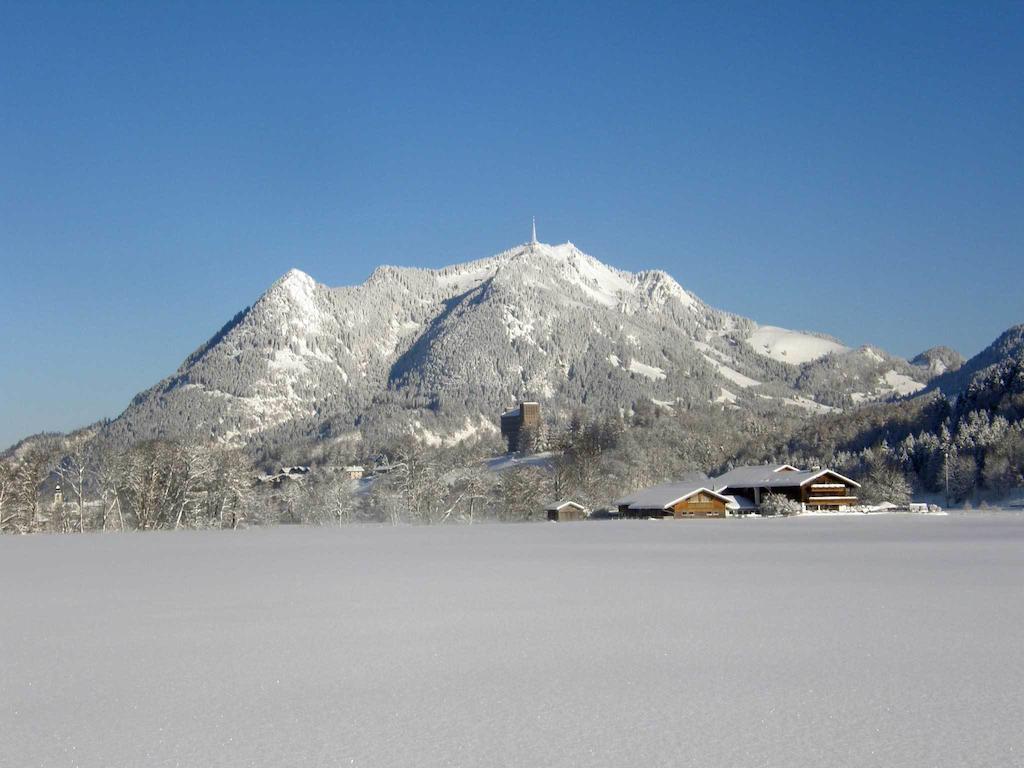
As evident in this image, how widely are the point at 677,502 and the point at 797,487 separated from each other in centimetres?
1529

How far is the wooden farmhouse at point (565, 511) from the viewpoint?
91.2 meters

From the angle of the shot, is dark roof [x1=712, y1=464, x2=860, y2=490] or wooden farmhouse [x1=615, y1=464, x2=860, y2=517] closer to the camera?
wooden farmhouse [x1=615, y1=464, x2=860, y2=517]

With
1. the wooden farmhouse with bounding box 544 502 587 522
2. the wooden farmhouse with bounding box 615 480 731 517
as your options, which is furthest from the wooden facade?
the wooden farmhouse with bounding box 544 502 587 522

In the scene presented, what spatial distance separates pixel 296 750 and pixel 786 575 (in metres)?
19.1

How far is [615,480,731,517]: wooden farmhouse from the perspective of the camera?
88.4m

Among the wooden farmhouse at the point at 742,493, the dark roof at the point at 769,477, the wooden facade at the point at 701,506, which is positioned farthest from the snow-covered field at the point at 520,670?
the dark roof at the point at 769,477

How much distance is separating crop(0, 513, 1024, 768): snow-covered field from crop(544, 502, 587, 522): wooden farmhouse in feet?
213

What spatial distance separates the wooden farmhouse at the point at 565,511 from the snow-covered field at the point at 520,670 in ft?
213

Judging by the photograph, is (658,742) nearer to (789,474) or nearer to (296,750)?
(296,750)

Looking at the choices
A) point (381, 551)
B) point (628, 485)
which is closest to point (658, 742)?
point (381, 551)

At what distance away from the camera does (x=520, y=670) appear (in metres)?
12.8

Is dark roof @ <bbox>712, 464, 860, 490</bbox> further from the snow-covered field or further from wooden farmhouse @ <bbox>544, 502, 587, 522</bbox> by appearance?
the snow-covered field

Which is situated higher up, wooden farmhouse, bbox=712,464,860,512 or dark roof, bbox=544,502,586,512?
wooden farmhouse, bbox=712,464,860,512

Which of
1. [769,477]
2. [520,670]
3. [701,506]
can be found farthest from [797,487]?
[520,670]
